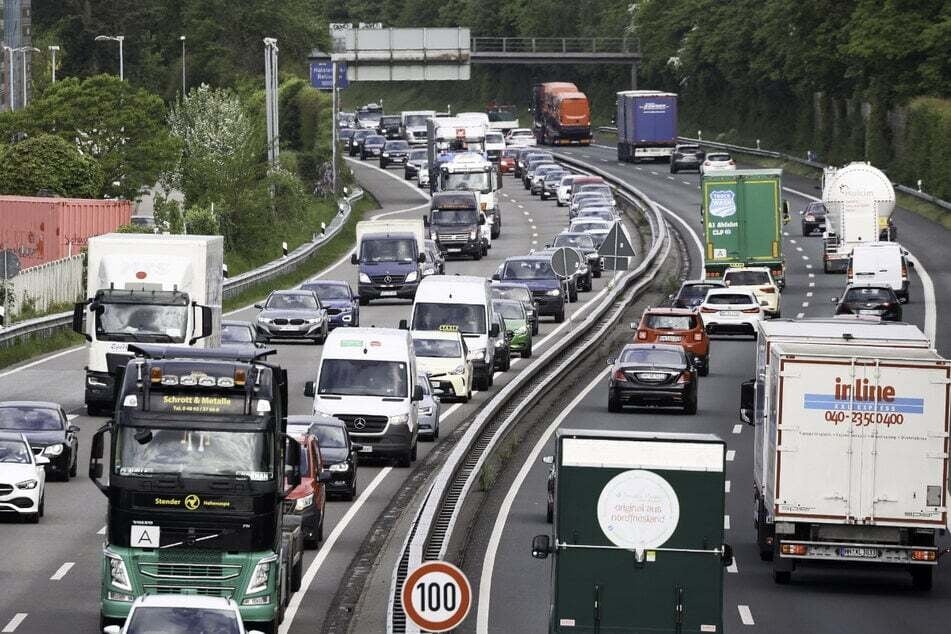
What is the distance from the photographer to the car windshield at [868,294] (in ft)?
187

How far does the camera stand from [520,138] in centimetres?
12862

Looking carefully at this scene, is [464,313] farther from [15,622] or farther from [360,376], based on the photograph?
[15,622]

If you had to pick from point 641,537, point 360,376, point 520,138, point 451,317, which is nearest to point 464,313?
point 451,317

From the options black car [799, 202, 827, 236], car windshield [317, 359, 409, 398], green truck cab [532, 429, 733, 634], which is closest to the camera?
green truck cab [532, 429, 733, 634]

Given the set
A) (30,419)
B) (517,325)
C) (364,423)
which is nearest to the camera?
(30,419)

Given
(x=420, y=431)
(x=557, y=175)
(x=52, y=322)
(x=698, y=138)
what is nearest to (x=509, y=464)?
(x=420, y=431)

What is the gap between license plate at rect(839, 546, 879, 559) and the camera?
85.5 feet

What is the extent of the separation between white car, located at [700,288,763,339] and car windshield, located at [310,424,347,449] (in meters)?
25.1

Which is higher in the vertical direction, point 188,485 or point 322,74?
point 322,74

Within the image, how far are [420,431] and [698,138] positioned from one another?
9889 centimetres

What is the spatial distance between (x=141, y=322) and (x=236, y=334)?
6139 mm

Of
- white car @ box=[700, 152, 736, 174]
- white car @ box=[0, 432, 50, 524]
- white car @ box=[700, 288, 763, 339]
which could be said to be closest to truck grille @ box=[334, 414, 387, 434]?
white car @ box=[0, 432, 50, 524]

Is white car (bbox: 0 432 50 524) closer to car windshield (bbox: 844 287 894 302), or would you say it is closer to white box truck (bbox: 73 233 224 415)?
white box truck (bbox: 73 233 224 415)

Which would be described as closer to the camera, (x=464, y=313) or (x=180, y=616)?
(x=180, y=616)
